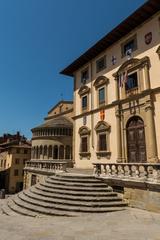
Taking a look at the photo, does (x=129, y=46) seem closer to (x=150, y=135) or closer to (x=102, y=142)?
(x=150, y=135)

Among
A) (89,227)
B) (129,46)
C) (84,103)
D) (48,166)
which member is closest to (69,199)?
(89,227)

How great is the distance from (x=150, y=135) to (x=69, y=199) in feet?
24.0

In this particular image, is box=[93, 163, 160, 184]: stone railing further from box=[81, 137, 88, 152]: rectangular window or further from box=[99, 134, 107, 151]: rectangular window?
box=[81, 137, 88, 152]: rectangular window

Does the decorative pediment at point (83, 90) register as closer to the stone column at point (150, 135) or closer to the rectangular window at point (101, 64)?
the rectangular window at point (101, 64)

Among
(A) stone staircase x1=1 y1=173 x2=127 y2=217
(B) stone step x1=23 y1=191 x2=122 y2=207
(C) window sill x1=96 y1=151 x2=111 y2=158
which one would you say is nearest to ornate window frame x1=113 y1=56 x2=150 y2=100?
(C) window sill x1=96 y1=151 x2=111 y2=158

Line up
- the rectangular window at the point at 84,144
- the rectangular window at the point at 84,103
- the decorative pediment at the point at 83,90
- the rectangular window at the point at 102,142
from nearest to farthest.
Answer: the rectangular window at the point at 102,142 → the rectangular window at the point at 84,144 → the decorative pediment at the point at 83,90 → the rectangular window at the point at 84,103

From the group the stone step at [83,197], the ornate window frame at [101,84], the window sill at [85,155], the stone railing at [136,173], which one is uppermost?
the ornate window frame at [101,84]

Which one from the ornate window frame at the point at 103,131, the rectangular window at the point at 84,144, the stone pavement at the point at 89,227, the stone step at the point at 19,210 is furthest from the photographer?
the rectangular window at the point at 84,144

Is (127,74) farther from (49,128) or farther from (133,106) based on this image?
(49,128)

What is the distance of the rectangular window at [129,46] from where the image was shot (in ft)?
52.5

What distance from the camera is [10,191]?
145 feet

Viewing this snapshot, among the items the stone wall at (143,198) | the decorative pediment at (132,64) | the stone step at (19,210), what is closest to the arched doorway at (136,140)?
the decorative pediment at (132,64)

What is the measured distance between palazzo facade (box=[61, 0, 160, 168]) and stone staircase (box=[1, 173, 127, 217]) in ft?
16.0

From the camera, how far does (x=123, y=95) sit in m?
16.4
